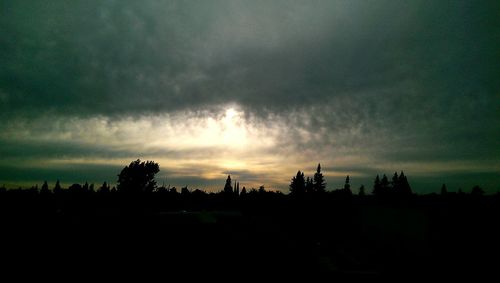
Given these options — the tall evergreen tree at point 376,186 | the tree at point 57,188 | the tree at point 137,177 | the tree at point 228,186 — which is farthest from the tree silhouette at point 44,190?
the tall evergreen tree at point 376,186

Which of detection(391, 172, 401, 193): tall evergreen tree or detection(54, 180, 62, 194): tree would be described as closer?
detection(391, 172, 401, 193): tall evergreen tree

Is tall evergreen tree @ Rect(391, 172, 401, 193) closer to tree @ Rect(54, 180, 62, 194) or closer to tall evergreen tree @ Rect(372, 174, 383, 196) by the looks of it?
tall evergreen tree @ Rect(372, 174, 383, 196)

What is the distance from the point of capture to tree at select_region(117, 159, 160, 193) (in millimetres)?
43375

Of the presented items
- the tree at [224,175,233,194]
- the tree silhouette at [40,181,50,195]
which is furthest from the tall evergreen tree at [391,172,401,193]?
the tree silhouette at [40,181,50,195]

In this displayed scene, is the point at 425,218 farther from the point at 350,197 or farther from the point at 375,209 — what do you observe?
the point at 350,197

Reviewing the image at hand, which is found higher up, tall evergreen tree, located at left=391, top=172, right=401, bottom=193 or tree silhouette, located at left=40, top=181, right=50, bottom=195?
tall evergreen tree, located at left=391, top=172, right=401, bottom=193

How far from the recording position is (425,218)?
1656 centimetres

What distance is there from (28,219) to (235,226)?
3767mm

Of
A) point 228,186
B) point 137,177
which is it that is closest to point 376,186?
point 228,186

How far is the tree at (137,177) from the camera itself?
1708 inches

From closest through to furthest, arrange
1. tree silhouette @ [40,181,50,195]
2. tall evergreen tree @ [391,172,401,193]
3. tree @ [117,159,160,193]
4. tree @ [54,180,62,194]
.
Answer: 1. tree @ [117,159,160,193]
2. tree silhouette @ [40,181,50,195]
3. tall evergreen tree @ [391,172,401,193]
4. tree @ [54,180,62,194]

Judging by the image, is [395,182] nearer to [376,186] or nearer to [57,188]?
[376,186]

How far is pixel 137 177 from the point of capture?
146 feet

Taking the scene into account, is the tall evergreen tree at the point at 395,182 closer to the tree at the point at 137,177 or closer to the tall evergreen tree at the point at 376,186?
the tall evergreen tree at the point at 376,186
